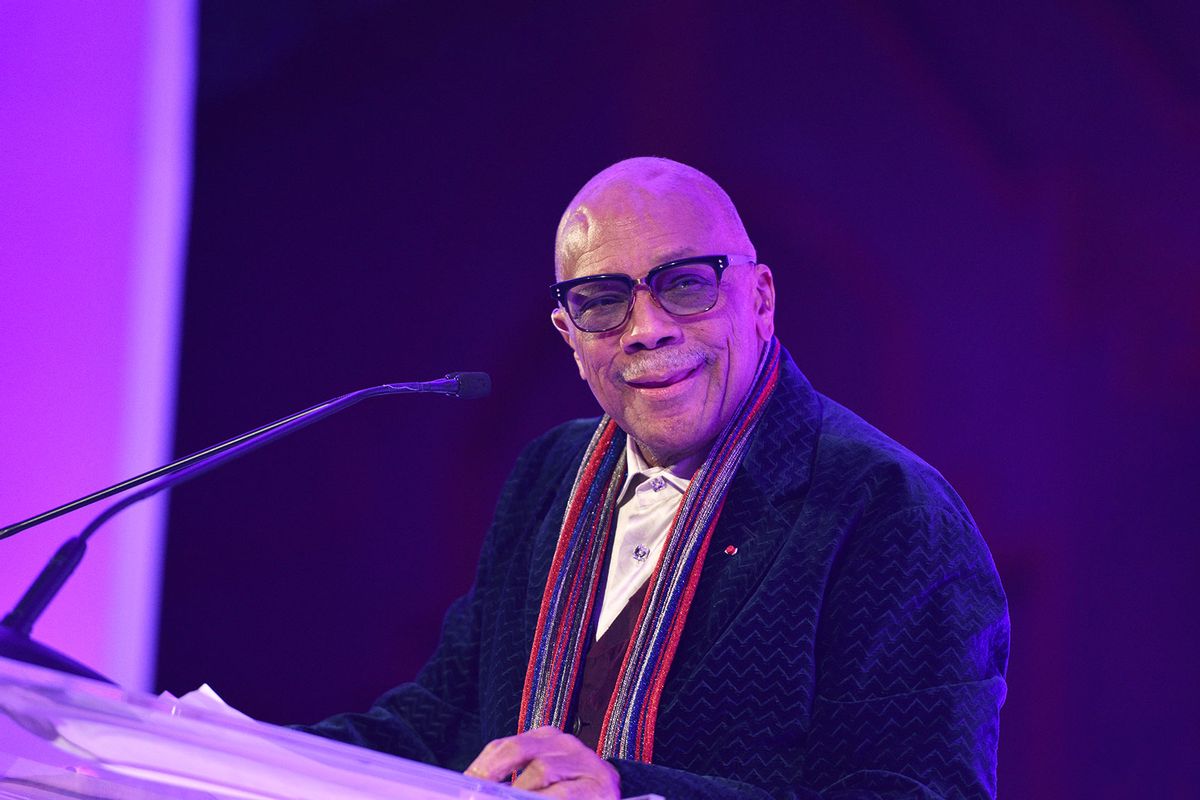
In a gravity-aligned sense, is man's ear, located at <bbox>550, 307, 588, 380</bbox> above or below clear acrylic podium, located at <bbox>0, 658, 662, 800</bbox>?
above

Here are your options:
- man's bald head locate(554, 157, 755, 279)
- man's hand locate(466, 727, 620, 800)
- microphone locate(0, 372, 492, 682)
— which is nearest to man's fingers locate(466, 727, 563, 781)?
man's hand locate(466, 727, 620, 800)

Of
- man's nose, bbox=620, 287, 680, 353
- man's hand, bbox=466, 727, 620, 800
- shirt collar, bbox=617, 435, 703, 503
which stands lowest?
man's hand, bbox=466, 727, 620, 800

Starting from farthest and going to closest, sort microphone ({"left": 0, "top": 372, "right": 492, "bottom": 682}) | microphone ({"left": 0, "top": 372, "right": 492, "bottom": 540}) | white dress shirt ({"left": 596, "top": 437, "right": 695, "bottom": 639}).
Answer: white dress shirt ({"left": 596, "top": 437, "right": 695, "bottom": 639})
microphone ({"left": 0, "top": 372, "right": 492, "bottom": 540})
microphone ({"left": 0, "top": 372, "right": 492, "bottom": 682})

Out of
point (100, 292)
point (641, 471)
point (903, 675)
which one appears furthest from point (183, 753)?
point (100, 292)

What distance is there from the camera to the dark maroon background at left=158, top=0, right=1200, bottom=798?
2.41 m

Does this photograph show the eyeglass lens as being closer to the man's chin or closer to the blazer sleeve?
the man's chin

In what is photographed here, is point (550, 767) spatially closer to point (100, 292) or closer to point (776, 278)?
point (776, 278)

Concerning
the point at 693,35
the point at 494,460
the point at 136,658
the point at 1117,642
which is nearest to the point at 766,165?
the point at 693,35

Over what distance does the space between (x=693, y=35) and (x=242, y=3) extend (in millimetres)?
1298

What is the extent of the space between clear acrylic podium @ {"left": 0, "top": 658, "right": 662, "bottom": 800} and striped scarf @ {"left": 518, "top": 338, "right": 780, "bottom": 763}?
0.83 m

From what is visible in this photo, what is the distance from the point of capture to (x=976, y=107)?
2.54 meters

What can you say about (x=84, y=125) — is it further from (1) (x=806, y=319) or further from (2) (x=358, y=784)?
(2) (x=358, y=784)

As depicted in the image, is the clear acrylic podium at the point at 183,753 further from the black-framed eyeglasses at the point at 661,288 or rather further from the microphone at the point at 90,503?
the black-framed eyeglasses at the point at 661,288

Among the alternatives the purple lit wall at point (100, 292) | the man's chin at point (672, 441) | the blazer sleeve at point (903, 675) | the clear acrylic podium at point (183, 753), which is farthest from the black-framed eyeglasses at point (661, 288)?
the purple lit wall at point (100, 292)
